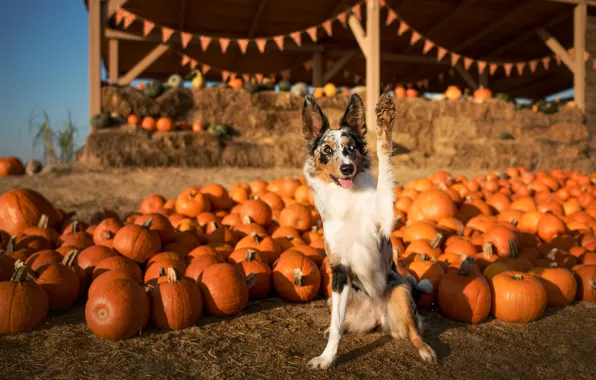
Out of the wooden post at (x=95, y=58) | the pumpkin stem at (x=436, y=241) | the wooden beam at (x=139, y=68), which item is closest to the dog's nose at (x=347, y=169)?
the pumpkin stem at (x=436, y=241)

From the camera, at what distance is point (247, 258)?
3.26m

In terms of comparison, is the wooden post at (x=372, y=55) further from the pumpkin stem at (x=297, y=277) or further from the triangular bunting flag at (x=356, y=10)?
the pumpkin stem at (x=297, y=277)

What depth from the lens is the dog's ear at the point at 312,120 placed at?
2397 mm

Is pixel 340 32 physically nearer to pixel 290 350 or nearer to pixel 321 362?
pixel 290 350

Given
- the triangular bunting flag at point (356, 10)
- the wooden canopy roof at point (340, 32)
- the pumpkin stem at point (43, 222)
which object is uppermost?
the wooden canopy roof at point (340, 32)

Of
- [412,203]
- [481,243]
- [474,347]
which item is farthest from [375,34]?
[474,347]

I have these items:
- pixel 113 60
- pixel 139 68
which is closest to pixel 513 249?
pixel 139 68

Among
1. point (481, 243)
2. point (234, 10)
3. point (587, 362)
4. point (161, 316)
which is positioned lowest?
point (587, 362)

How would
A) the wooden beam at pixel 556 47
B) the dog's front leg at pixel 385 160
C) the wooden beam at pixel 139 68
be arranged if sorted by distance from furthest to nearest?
the wooden beam at pixel 556 47, the wooden beam at pixel 139 68, the dog's front leg at pixel 385 160

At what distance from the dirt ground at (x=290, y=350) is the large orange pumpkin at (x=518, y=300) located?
0.25 feet

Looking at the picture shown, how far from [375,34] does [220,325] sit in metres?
8.56

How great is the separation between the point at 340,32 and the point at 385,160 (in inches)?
462

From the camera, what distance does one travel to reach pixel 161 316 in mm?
2559

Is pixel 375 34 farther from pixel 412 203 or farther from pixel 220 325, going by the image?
pixel 220 325
